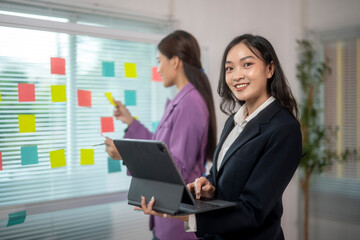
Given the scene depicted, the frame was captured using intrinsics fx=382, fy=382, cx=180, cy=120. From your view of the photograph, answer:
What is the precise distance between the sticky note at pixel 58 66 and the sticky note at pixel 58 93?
3.1 inches

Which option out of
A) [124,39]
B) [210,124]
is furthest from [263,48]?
[124,39]

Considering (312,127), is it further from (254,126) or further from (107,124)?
(254,126)

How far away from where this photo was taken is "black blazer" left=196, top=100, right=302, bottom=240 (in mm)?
1194

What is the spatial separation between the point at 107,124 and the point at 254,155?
1303mm

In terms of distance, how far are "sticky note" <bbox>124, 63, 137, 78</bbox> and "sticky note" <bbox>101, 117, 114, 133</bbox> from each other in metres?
0.31

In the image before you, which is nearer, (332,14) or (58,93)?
(58,93)

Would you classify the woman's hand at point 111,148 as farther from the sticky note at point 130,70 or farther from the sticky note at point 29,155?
the sticky note at point 130,70

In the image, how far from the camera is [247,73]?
1350 mm

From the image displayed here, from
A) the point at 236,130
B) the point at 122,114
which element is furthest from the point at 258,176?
the point at 122,114

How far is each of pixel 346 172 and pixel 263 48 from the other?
230cm

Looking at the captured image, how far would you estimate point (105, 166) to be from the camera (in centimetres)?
233

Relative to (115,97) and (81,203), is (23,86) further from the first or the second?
(81,203)

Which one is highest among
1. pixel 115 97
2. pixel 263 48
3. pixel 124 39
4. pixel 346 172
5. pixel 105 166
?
pixel 124 39

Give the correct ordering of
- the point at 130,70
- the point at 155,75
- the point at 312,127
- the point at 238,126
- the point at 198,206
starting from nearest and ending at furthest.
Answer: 1. the point at 198,206
2. the point at 238,126
3. the point at 130,70
4. the point at 155,75
5. the point at 312,127
